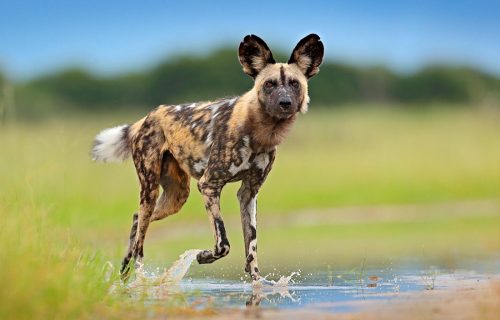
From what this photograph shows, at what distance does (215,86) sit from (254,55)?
3107cm

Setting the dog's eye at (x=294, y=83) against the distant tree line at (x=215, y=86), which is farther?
the distant tree line at (x=215, y=86)

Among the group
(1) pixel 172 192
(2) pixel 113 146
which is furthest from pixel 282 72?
(2) pixel 113 146

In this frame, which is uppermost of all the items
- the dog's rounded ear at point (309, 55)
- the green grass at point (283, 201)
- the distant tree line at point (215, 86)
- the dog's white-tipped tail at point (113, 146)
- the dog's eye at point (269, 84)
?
the dog's rounded ear at point (309, 55)

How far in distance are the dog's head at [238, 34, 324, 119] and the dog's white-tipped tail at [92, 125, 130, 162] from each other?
1554 mm

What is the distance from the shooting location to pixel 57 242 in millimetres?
6863

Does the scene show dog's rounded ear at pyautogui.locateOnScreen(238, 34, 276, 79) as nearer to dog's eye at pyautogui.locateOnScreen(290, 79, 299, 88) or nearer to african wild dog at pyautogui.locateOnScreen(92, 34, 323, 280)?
african wild dog at pyautogui.locateOnScreen(92, 34, 323, 280)

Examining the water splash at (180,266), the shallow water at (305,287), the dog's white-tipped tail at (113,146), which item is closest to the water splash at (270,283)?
the shallow water at (305,287)

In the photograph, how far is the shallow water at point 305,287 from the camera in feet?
21.3

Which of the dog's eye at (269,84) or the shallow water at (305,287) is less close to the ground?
the dog's eye at (269,84)

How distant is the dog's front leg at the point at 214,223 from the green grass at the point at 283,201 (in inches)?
28.1

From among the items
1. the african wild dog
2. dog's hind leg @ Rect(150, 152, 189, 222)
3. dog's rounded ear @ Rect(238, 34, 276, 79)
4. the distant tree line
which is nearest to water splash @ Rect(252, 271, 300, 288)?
the african wild dog

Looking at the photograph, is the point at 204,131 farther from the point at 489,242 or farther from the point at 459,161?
the point at 459,161

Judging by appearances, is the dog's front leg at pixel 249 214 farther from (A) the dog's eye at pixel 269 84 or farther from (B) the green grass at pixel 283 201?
(B) the green grass at pixel 283 201

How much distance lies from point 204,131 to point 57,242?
1664 millimetres
